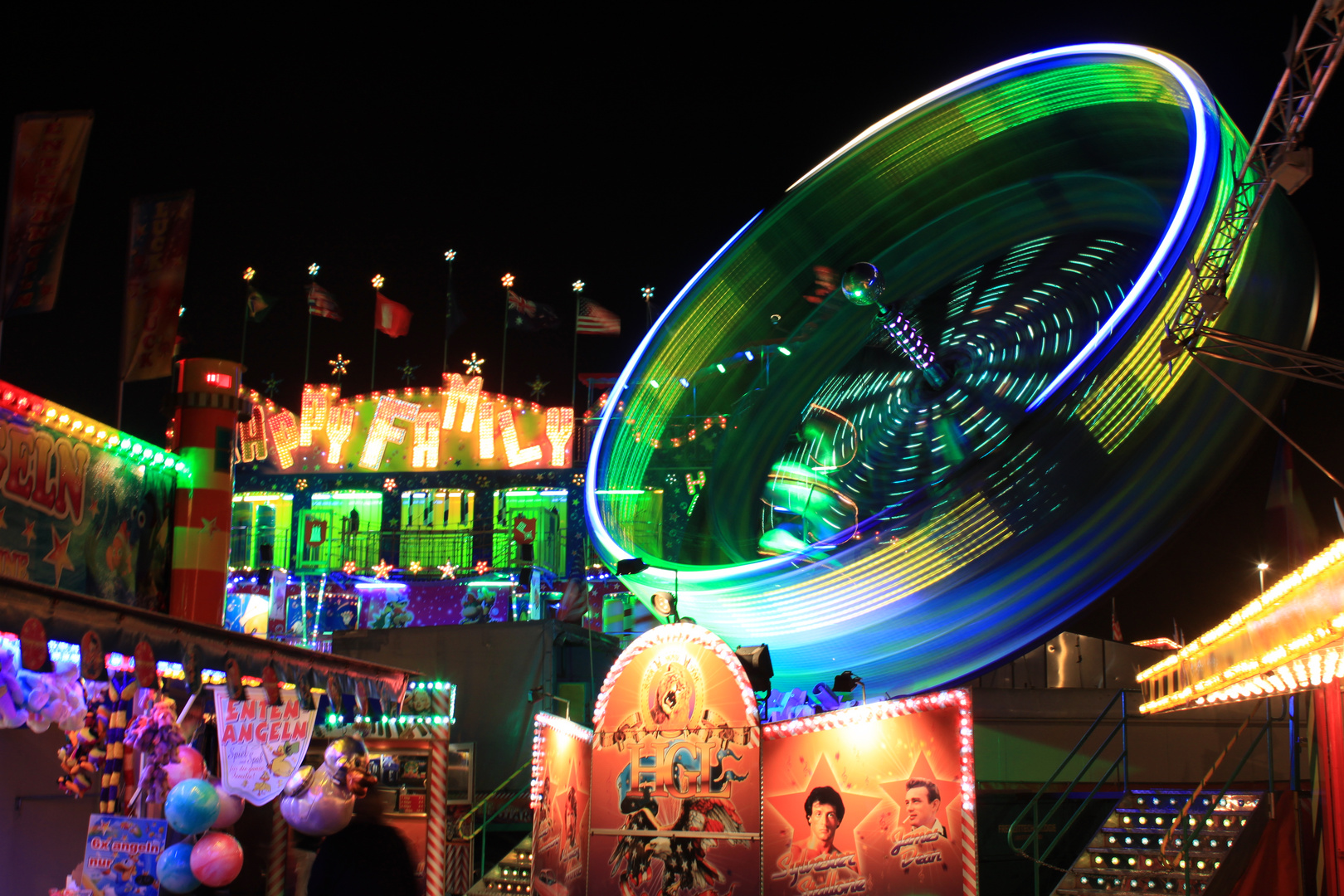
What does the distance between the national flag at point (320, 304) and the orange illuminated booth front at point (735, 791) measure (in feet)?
71.9

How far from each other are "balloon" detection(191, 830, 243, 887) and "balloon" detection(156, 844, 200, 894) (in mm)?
55

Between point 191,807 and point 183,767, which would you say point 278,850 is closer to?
point 183,767

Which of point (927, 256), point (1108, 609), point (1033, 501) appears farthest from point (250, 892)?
point (1108, 609)

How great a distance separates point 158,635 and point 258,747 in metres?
3.27

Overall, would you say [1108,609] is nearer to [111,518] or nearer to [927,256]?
[927,256]

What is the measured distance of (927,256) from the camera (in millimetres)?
19750

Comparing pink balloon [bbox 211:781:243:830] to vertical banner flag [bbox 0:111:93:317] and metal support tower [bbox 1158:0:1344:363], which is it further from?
metal support tower [bbox 1158:0:1344:363]

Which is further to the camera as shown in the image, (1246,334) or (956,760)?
(1246,334)

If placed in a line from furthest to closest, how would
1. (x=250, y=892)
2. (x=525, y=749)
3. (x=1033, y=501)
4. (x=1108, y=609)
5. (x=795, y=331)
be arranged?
1. (x=1108, y=609)
2. (x=795, y=331)
3. (x=525, y=749)
4. (x=250, y=892)
5. (x=1033, y=501)

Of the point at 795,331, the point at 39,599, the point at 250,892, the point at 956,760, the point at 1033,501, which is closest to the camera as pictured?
the point at 39,599

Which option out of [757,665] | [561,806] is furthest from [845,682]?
[561,806]

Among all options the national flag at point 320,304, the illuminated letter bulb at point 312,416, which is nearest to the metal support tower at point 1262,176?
the illuminated letter bulb at point 312,416

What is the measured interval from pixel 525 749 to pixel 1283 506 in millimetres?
15304

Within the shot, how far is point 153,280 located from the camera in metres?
15.6
